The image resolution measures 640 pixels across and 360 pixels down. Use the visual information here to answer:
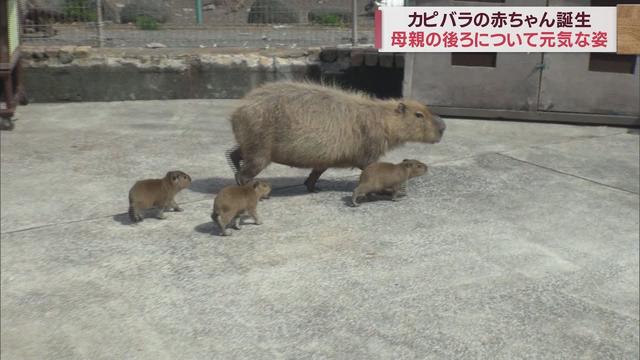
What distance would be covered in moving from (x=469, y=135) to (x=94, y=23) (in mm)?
5044

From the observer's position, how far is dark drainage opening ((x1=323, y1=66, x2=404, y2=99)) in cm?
945

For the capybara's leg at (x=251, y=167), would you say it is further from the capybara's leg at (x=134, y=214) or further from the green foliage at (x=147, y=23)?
the green foliage at (x=147, y=23)

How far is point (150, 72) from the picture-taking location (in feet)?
30.6

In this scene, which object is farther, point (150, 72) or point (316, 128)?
point (150, 72)

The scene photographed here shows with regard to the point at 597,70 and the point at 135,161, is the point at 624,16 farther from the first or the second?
the point at 597,70

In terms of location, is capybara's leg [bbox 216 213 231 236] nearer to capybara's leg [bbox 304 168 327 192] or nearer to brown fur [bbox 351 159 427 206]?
brown fur [bbox 351 159 427 206]

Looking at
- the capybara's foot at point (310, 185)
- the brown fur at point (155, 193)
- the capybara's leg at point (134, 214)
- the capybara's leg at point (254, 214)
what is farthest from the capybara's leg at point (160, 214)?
the capybara's foot at point (310, 185)

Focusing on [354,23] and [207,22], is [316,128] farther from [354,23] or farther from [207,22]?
[207,22]

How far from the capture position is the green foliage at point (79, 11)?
9.46 metres

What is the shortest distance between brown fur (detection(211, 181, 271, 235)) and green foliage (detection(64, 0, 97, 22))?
17.9 ft

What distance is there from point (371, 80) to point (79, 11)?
3.84 meters

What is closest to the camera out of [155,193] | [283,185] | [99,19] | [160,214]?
[155,193]

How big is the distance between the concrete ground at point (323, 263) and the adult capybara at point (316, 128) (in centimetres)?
34

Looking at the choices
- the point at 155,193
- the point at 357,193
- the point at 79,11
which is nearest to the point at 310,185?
the point at 357,193
